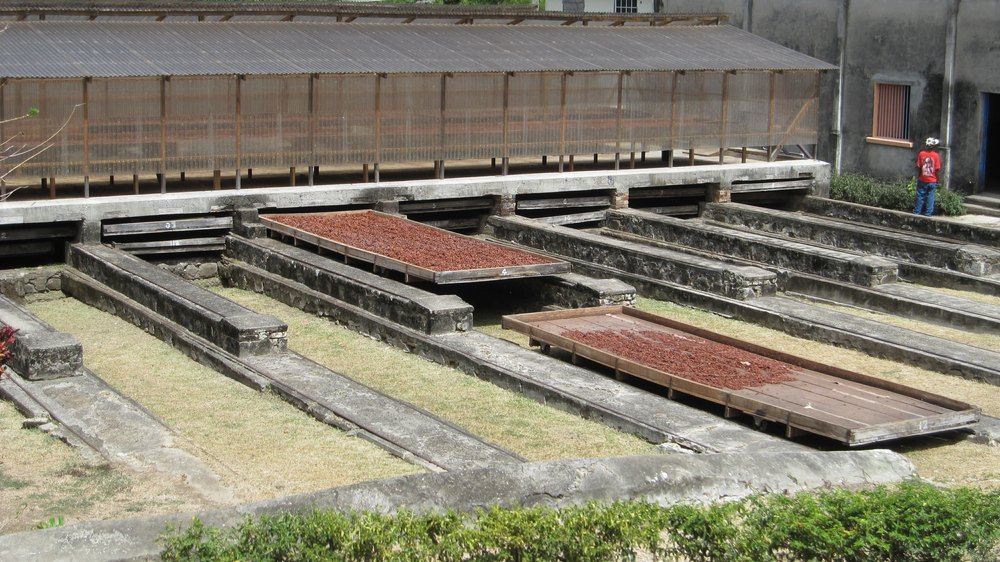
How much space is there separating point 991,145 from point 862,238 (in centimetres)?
714

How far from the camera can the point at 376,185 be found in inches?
868

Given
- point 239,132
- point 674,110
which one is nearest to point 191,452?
point 239,132

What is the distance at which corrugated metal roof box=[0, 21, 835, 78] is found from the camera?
786 inches

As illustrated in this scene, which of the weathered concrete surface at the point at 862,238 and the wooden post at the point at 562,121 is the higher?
the wooden post at the point at 562,121

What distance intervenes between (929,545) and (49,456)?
23.9 feet

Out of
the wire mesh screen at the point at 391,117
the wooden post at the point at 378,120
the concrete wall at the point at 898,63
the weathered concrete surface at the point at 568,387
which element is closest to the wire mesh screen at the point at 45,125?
the wire mesh screen at the point at 391,117

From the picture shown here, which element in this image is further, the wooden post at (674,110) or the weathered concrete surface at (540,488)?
the wooden post at (674,110)

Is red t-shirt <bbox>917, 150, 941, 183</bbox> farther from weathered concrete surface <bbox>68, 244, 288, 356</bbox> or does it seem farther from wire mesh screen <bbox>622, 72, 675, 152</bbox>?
weathered concrete surface <bbox>68, 244, 288, 356</bbox>

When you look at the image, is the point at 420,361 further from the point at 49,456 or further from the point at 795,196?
the point at 795,196

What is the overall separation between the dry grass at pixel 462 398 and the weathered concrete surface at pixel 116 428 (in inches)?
110

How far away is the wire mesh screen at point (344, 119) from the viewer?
21562 millimetres

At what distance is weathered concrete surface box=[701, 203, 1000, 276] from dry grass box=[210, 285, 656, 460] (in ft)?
29.5

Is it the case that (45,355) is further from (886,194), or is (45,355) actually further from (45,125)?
(886,194)

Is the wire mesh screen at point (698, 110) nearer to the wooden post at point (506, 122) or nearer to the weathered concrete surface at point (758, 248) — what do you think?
the weathered concrete surface at point (758, 248)
